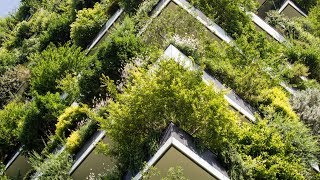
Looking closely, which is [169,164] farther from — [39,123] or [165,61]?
[39,123]

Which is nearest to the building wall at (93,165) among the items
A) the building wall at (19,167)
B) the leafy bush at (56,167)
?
the leafy bush at (56,167)

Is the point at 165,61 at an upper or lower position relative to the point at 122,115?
upper

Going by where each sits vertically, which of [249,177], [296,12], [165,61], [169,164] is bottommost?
[169,164]

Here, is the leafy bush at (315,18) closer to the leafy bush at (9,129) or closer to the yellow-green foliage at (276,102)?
the yellow-green foliage at (276,102)

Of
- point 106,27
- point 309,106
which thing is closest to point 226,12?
point 106,27

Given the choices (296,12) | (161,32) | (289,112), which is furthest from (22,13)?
(289,112)

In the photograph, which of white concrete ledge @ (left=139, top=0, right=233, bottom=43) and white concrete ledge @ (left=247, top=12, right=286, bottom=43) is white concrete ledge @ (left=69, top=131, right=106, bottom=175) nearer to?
white concrete ledge @ (left=139, top=0, right=233, bottom=43)
